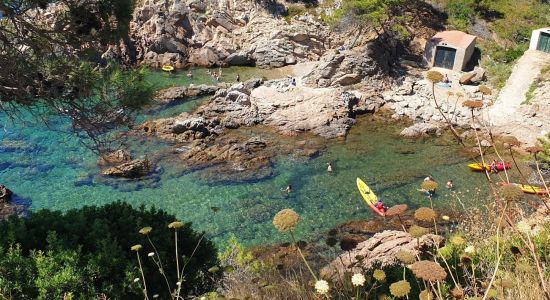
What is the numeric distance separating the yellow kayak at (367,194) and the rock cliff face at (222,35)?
75.0 feet

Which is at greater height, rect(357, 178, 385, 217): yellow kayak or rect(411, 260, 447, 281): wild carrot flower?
rect(411, 260, 447, 281): wild carrot flower

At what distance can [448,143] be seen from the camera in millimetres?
26500

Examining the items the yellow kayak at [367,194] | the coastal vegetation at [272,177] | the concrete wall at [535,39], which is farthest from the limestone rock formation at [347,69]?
the yellow kayak at [367,194]

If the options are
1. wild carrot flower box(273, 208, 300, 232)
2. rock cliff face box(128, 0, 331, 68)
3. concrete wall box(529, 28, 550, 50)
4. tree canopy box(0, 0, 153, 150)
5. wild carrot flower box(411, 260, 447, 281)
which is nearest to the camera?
wild carrot flower box(411, 260, 447, 281)

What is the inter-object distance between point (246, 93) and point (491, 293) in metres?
30.2

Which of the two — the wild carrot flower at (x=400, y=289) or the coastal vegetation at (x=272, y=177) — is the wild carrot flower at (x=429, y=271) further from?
the wild carrot flower at (x=400, y=289)

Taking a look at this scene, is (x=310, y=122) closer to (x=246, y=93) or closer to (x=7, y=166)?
(x=246, y=93)

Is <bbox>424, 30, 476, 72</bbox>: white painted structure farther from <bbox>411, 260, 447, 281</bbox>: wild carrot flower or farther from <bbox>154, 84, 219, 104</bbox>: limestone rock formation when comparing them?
<bbox>411, 260, 447, 281</bbox>: wild carrot flower

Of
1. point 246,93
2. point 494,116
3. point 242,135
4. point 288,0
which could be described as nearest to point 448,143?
point 494,116

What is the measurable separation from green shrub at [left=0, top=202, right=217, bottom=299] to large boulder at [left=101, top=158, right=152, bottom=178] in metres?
14.9

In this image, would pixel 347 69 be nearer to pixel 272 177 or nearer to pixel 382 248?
pixel 272 177

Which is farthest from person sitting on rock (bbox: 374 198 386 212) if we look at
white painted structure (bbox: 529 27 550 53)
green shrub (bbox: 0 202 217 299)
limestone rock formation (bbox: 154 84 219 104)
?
white painted structure (bbox: 529 27 550 53)

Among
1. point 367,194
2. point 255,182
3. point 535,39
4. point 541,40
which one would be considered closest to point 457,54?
point 535,39

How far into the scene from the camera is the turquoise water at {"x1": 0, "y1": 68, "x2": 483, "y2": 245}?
19.4 meters
